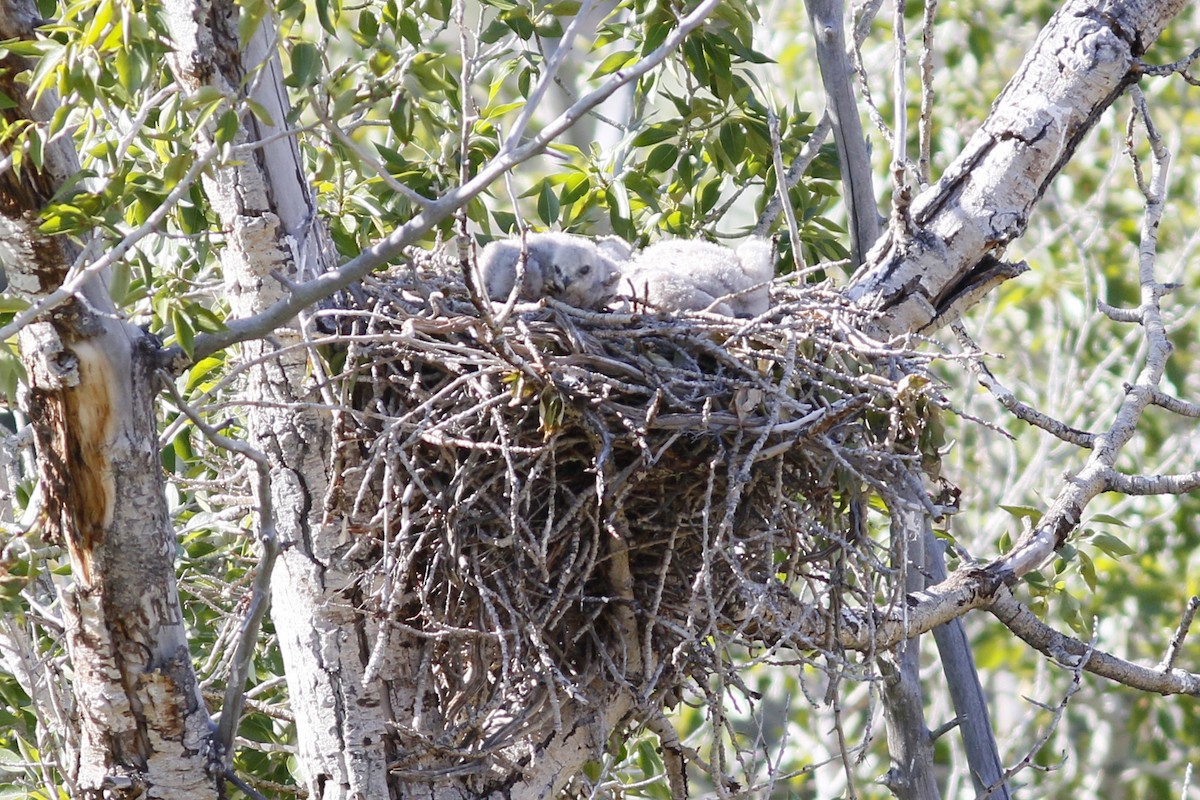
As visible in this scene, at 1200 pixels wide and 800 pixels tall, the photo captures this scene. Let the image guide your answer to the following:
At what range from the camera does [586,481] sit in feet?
8.94

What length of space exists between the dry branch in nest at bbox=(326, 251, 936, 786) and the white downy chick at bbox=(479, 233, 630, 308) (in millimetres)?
338

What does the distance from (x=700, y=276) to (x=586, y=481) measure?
64cm

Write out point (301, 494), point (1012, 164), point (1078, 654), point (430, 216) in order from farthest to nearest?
point (1078, 654) < point (1012, 164) < point (301, 494) < point (430, 216)

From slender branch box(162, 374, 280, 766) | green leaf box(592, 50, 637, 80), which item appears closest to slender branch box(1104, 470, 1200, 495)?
green leaf box(592, 50, 637, 80)

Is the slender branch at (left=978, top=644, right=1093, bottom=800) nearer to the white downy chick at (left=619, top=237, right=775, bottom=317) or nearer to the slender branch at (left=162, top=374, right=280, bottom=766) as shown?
the white downy chick at (left=619, top=237, right=775, bottom=317)

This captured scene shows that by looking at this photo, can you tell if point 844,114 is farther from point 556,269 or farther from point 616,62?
point 556,269

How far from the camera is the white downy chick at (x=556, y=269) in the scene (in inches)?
124

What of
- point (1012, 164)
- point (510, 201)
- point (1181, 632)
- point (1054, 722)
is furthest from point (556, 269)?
point (1181, 632)

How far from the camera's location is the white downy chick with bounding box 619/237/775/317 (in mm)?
3023

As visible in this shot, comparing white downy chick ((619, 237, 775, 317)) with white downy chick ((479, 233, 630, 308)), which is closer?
white downy chick ((619, 237, 775, 317))

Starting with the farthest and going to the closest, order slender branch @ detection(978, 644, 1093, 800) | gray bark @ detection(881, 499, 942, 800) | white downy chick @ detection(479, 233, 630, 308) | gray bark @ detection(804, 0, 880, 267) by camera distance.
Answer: gray bark @ detection(881, 499, 942, 800), gray bark @ detection(804, 0, 880, 267), white downy chick @ detection(479, 233, 630, 308), slender branch @ detection(978, 644, 1093, 800)

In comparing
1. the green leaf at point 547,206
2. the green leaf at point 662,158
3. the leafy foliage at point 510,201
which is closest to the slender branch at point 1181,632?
the leafy foliage at point 510,201

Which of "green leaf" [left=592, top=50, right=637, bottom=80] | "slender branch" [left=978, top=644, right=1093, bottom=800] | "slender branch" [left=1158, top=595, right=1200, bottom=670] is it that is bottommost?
"slender branch" [left=978, top=644, right=1093, bottom=800]

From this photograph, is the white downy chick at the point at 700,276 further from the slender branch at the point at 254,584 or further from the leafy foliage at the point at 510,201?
the slender branch at the point at 254,584
